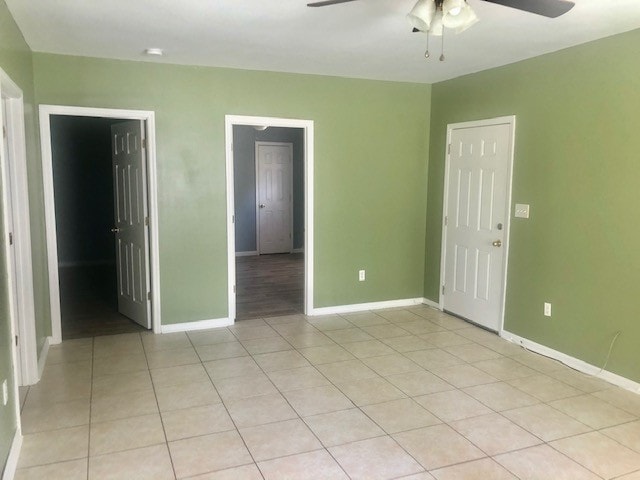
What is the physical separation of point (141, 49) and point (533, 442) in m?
3.83

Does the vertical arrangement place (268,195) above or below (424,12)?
below

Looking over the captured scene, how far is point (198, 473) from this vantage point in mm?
2375

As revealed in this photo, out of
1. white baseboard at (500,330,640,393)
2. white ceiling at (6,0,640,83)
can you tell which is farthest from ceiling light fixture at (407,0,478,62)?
white baseboard at (500,330,640,393)

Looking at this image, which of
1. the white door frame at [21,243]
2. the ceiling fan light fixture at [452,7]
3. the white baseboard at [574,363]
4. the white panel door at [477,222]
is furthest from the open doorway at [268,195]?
the ceiling fan light fixture at [452,7]

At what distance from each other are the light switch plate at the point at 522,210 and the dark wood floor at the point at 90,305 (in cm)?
354

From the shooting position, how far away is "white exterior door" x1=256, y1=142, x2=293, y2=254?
28.3 feet

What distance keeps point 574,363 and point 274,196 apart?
19.6 feet

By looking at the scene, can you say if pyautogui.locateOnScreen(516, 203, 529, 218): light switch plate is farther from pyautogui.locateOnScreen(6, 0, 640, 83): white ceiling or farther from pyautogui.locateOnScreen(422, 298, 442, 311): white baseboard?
pyautogui.locateOnScreen(422, 298, 442, 311): white baseboard

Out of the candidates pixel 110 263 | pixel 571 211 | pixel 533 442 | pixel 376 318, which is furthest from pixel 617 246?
pixel 110 263

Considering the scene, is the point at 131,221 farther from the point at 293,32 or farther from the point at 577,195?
the point at 577,195

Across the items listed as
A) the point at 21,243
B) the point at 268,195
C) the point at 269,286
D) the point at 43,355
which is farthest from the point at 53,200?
the point at 268,195

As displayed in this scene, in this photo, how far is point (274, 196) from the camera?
8766mm

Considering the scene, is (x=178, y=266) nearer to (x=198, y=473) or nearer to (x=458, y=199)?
(x=198, y=473)

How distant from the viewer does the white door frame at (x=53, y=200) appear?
13.1 ft
